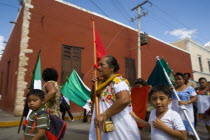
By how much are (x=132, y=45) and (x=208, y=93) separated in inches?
A: 399

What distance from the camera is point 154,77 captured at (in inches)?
159

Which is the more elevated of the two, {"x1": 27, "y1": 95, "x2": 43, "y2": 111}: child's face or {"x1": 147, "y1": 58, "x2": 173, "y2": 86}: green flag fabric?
{"x1": 147, "y1": 58, "x2": 173, "y2": 86}: green flag fabric

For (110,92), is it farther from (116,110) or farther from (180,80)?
(180,80)

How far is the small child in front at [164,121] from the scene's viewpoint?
5.49 feet

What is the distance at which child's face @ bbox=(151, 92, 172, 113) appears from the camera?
1.82 metres

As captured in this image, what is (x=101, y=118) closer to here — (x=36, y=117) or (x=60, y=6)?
(x=36, y=117)

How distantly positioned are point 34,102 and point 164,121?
156 centimetres

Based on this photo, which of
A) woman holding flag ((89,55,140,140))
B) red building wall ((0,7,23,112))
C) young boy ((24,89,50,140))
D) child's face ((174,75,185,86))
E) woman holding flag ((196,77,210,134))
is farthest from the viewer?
red building wall ((0,7,23,112))

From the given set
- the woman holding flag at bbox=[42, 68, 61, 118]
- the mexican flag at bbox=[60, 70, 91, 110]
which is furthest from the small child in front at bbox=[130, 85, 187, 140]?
the mexican flag at bbox=[60, 70, 91, 110]

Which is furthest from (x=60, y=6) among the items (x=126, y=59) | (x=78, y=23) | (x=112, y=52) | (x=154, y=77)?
(x=154, y=77)

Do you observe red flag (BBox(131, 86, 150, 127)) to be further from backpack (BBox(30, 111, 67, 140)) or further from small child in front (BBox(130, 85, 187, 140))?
backpack (BBox(30, 111, 67, 140))

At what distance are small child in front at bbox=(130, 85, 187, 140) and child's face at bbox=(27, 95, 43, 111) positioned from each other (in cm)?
123

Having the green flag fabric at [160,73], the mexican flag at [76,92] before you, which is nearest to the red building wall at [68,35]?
the mexican flag at [76,92]

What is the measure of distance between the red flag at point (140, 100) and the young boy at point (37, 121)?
2.34m
